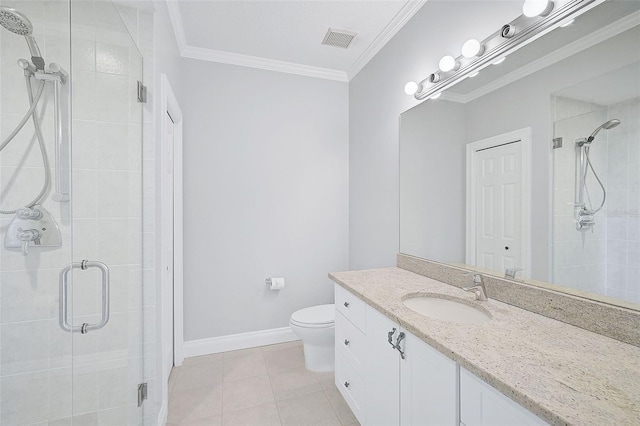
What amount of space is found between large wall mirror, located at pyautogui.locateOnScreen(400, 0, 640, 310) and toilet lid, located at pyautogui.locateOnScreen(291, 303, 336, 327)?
0.98 metres

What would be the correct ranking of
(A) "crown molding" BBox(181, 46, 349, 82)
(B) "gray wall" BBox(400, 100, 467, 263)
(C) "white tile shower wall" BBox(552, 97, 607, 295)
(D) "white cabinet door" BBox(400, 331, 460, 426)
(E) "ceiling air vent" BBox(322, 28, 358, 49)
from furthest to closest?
(A) "crown molding" BBox(181, 46, 349, 82) < (E) "ceiling air vent" BBox(322, 28, 358, 49) < (B) "gray wall" BBox(400, 100, 467, 263) < (C) "white tile shower wall" BBox(552, 97, 607, 295) < (D) "white cabinet door" BBox(400, 331, 460, 426)

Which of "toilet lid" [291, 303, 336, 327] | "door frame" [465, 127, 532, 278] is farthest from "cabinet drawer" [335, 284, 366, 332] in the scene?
"door frame" [465, 127, 532, 278]

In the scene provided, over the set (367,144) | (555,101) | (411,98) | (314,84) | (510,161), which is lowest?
(510,161)

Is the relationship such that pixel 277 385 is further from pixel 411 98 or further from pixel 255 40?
pixel 255 40

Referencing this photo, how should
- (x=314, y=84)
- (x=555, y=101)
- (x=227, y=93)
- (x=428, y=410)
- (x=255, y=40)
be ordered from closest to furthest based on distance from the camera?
1. (x=428, y=410)
2. (x=555, y=101)
3. (x=255, y=40)
4. (x=227, y=93)
5. (x=314, y=84)

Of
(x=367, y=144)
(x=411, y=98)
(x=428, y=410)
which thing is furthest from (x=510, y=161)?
(x=367, y=144)

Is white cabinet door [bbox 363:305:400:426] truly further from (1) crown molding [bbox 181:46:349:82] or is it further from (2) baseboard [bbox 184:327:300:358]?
(1) crown molding [bbox 181:46:349:82]

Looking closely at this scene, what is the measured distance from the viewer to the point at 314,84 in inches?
109

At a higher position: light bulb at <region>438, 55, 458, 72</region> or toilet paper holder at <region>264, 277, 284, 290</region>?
light bulb at <region>438, 55, 458, 72</region>

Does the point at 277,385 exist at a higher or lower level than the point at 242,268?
lower

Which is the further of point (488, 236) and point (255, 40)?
point (255, 40)

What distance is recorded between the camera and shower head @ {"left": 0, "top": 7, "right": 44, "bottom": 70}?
819 millimetres

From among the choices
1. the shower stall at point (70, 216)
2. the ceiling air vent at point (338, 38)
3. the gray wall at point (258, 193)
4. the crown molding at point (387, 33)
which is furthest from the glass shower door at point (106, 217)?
the crown molding at point (387, 33)

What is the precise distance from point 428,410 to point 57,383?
Result: 1337 millimetres
